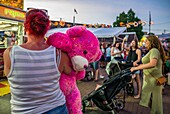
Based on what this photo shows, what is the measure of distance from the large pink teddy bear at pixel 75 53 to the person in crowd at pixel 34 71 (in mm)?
260

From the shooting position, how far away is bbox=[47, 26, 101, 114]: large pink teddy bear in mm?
1658

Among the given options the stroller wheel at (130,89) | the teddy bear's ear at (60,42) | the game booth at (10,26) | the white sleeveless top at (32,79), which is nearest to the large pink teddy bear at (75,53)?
the teddy bear's ear at (60,42)

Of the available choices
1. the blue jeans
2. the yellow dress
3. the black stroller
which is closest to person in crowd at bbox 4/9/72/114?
the blue jeans

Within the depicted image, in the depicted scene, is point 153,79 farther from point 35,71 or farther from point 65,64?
point 35,71

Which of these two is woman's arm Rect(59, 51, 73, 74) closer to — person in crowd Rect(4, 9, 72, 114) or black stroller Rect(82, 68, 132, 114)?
person in crowd Rect(4, 9, 72, 114)

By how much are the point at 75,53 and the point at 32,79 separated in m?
0.59

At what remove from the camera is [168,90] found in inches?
240

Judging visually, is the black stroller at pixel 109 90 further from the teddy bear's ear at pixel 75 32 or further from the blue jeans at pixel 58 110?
the blue jeans at pixel 58 110

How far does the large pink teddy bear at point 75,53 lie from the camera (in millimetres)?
1658

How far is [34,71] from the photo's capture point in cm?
126

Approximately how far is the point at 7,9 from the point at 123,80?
5.50 m

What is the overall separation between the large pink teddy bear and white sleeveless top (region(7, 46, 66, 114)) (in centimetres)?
32

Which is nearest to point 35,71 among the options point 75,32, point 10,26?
point 75,32

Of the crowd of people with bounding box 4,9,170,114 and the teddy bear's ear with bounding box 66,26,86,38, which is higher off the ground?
the teddy bear's ear with bounding box 66,26,86,38
